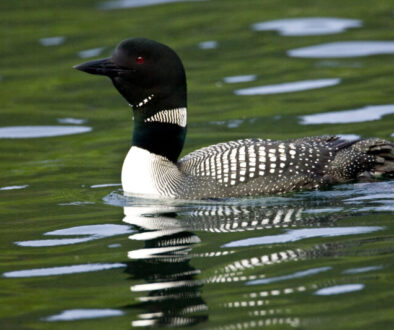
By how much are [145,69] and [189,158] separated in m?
0.77

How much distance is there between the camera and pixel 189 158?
23.0ft

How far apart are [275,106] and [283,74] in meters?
1.31

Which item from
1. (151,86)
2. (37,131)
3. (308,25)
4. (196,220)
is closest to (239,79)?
(308,25)

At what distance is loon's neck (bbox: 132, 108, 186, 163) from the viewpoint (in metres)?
6.87

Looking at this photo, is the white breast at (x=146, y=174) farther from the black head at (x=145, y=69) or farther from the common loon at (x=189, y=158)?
the black head at (x=145, y=69)

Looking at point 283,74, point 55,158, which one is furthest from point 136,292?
point 283,74

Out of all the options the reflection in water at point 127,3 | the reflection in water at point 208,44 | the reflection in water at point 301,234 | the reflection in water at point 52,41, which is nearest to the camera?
the reflection in water at point 301,234

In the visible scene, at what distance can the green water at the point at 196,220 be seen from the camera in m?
4.48

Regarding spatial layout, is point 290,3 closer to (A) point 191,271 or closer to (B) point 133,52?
(B) point 133,52

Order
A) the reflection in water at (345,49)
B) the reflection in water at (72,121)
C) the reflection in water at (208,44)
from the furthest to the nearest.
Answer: the reflection in water at (208,44) → the reflection in water at (345,49) → the reflection in water at (72,121)

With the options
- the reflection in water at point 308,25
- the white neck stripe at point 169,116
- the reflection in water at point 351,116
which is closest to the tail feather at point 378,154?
the white neck stripe at point 169,116

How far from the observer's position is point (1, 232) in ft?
20.4

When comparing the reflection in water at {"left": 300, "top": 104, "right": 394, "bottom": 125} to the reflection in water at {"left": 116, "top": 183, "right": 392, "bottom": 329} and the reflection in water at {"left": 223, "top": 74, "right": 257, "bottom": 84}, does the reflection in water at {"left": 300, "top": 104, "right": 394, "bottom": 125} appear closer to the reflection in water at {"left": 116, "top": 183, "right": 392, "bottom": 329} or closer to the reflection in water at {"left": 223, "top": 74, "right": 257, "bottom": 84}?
the reflection in water at {"left": 223, "top": 74, "right": 257, "bottom": 84}

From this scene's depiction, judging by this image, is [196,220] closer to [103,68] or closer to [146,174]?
[146,174]
